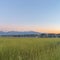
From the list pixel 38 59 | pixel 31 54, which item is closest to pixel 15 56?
pixel 38 59

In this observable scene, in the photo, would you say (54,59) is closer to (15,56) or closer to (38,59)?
(38,59)

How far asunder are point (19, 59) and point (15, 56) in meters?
0.28

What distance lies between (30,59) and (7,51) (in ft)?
3.07

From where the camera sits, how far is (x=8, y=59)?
22.8ft

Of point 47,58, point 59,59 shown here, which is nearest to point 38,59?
point 47,58

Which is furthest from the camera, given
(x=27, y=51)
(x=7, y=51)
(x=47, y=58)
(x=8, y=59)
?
(x=27, y=51)

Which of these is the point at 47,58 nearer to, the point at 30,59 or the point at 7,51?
the point at 30,59

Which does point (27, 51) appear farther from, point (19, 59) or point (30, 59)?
point (19, 59)

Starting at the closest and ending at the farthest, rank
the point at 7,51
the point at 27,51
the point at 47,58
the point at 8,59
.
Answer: the point at 8,59 → the point at 47,58 → the point at 7,51 → the point at 27,51

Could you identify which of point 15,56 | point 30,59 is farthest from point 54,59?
point 15,56

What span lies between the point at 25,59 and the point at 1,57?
998 mm

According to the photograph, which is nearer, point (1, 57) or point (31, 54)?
point (1, 57)

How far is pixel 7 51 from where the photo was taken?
8000mm

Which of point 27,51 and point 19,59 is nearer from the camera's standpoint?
point 19,59
